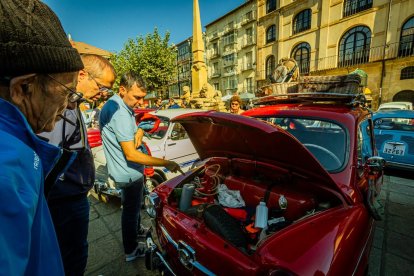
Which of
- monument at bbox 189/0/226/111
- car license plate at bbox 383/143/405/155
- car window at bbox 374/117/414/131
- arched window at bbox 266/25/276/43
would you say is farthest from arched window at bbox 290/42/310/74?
car license plate at bbox 383/143/405/155

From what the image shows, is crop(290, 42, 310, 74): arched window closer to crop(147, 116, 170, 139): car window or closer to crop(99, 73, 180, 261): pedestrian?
crop(147, 116, 170, 139): car window

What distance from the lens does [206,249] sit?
4.48ft

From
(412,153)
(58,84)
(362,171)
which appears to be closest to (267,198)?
(362,171)

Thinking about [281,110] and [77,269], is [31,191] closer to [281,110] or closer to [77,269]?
[77,269]

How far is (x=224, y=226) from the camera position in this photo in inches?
59.1

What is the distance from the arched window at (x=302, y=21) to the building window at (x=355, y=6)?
10.9 ft

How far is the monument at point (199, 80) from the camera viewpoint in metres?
10.9

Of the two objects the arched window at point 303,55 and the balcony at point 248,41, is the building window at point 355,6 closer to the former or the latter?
the arched window at point 303,55

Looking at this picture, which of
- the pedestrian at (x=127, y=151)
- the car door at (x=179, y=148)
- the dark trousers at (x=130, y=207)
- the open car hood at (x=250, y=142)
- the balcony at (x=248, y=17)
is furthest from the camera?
the balcony at (x=248, y=17)

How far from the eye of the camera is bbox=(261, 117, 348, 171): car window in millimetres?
1978

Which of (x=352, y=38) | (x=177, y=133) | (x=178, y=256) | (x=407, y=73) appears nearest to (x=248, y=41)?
(x=352, y=38)

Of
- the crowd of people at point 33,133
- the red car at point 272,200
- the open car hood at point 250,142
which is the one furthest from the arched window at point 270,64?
the crowd of people at point 33,133

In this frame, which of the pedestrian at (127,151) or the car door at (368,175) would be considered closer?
the car door at (368,175)

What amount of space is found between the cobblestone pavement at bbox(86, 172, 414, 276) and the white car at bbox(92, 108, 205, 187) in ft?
2.23
